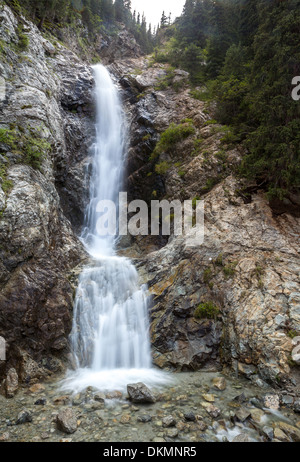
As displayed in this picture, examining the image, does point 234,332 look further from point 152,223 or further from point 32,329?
point 152,223

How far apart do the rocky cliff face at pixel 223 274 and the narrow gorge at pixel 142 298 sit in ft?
0.16

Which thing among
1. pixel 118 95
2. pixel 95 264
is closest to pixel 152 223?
pixel 95 264

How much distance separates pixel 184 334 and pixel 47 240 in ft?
21.5

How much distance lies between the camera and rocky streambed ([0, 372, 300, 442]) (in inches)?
209

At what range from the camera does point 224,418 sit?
5840 mm

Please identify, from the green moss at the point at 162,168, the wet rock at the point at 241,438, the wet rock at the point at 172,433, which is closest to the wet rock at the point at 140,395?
the wet rock at the point at 172,433

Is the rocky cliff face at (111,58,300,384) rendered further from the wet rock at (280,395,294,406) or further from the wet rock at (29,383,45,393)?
the wet rock at (29,383,45,393)

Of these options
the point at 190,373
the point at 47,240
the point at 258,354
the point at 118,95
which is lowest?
the point at 190,373

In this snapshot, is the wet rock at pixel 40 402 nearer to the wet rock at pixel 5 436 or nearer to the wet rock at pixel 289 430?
the wet rock at pixel 5 436

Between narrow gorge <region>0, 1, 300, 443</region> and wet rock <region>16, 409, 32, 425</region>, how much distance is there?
51 millimetres

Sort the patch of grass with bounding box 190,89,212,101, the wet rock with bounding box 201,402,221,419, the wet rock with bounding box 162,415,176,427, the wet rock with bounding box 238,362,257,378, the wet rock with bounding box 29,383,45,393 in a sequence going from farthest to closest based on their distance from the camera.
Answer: the patch of grass with bounding box 190,89,212,101 → the wet rock with bounding box 238,362,257,378 → the wet rock with bounding box 29,383,45,393 → the wet rock with bounding box 201,402,221,419 → the wet rock with bounding box 162,415,176,427

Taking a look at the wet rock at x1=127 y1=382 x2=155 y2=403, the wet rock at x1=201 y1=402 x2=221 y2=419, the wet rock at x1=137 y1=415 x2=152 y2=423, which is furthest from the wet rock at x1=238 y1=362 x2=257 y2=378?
the wet rock at x1=137 y1=415 x2=152 y2=423

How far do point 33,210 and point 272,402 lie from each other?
9.81 metres

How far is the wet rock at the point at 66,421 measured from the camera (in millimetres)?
5422
